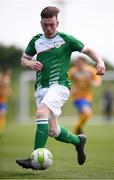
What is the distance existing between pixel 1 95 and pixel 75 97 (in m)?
4.67

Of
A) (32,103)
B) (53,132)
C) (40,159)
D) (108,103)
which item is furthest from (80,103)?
(108,103)

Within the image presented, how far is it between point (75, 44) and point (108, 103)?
30.2 meters

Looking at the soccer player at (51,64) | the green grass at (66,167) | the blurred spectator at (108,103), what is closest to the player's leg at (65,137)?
the soccer player at (51,64)

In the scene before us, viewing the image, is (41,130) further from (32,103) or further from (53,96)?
(32,103)

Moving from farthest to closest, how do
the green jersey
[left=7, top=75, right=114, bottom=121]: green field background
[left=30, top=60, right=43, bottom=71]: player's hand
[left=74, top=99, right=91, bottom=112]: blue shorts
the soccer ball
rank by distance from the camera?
[left=7, top=75, right=114, bottom=121]: green field background
[left=74, top=99, right=91, bottom=112]: blue shorts
the green jersey
[left=30, top=60, right=43, bottom=71]: player's hand
the soccer ball

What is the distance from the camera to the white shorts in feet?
32.0

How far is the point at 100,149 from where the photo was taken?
48.0ft

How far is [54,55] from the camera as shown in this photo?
1001cm

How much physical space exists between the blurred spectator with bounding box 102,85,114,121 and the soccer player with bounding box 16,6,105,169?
29459 mm

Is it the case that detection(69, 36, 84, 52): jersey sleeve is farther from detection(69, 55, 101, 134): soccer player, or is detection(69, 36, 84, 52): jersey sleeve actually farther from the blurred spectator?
the blurred spectator

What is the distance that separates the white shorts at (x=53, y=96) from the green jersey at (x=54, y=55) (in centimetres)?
7

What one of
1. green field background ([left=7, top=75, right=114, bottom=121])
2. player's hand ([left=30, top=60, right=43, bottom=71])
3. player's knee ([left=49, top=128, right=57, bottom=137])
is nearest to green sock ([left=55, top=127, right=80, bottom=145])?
player's knee ([left=49, top=128, right=57, bottom=137])

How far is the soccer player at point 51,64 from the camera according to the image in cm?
978

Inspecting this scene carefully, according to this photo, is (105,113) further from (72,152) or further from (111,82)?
(72,152)
